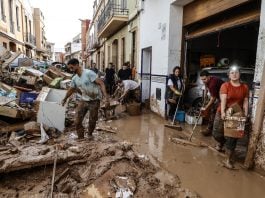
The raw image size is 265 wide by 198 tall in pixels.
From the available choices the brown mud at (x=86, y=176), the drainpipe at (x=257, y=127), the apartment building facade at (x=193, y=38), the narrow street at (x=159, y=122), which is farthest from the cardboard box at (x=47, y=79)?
the drainpipe at (x=257, y=127)

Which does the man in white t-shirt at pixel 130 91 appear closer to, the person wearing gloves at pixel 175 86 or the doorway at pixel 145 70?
the doorway at pixel 145 70

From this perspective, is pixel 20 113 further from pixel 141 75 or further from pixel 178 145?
pixel 141 75

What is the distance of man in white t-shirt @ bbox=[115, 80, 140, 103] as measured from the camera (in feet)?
29.6

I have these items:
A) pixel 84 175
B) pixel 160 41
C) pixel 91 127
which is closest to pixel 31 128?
pixel 91 127

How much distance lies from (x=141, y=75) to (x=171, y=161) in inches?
230

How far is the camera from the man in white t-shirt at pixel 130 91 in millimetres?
9023

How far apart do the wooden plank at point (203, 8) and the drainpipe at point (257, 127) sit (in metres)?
1.99

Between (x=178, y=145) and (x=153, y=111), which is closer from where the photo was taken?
(x=178, y=145)

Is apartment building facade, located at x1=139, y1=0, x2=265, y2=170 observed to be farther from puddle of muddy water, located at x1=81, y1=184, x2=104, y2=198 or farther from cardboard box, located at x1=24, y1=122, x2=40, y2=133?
cardboard box, located at x1=24, y1=122, x2=40, y2=133

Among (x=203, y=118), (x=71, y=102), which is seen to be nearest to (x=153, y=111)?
(x=203, y=118)

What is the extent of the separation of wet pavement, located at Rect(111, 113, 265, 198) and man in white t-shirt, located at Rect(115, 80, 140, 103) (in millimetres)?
2456

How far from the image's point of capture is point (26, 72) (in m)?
11.2

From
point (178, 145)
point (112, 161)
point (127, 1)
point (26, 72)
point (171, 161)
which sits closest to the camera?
point (112, 161)

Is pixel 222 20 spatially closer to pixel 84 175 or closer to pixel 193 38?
pixel 193 38
